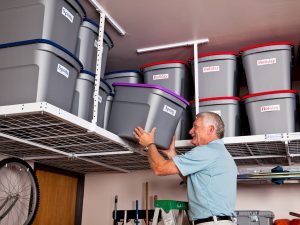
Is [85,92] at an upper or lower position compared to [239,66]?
lower

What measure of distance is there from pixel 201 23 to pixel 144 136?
1.10 meters

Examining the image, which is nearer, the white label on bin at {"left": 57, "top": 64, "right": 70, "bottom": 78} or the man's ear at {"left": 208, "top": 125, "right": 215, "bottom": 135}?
the white label on bin at {"left": 57, "top": 64, "right": 70, "bottom": 78}

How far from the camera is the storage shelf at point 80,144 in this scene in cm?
228

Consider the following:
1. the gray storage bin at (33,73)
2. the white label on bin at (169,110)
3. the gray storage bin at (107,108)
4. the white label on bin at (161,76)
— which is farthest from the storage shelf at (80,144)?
the white label on bin at (161,76)

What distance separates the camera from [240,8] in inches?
112

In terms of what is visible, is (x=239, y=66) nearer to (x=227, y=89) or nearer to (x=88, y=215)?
(x=227, y=89)

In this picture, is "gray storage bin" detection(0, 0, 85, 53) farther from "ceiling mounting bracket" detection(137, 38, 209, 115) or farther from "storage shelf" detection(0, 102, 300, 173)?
"ceiling mounting bracket" detection(137, 38, 209, 115)

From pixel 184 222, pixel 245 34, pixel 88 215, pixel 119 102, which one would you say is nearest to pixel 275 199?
pixel 184 222

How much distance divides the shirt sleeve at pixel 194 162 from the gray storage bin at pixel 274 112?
0.66 meters

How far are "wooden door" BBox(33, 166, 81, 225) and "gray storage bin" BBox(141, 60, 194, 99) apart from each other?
1.69 m

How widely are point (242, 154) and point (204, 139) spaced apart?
78 cm

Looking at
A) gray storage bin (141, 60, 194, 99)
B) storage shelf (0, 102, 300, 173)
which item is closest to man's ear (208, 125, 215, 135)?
storage shelf (0, 102, 300, 173)

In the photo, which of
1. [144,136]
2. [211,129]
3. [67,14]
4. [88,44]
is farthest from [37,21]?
[211,129]

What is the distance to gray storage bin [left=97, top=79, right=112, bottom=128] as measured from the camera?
9.41 feet
